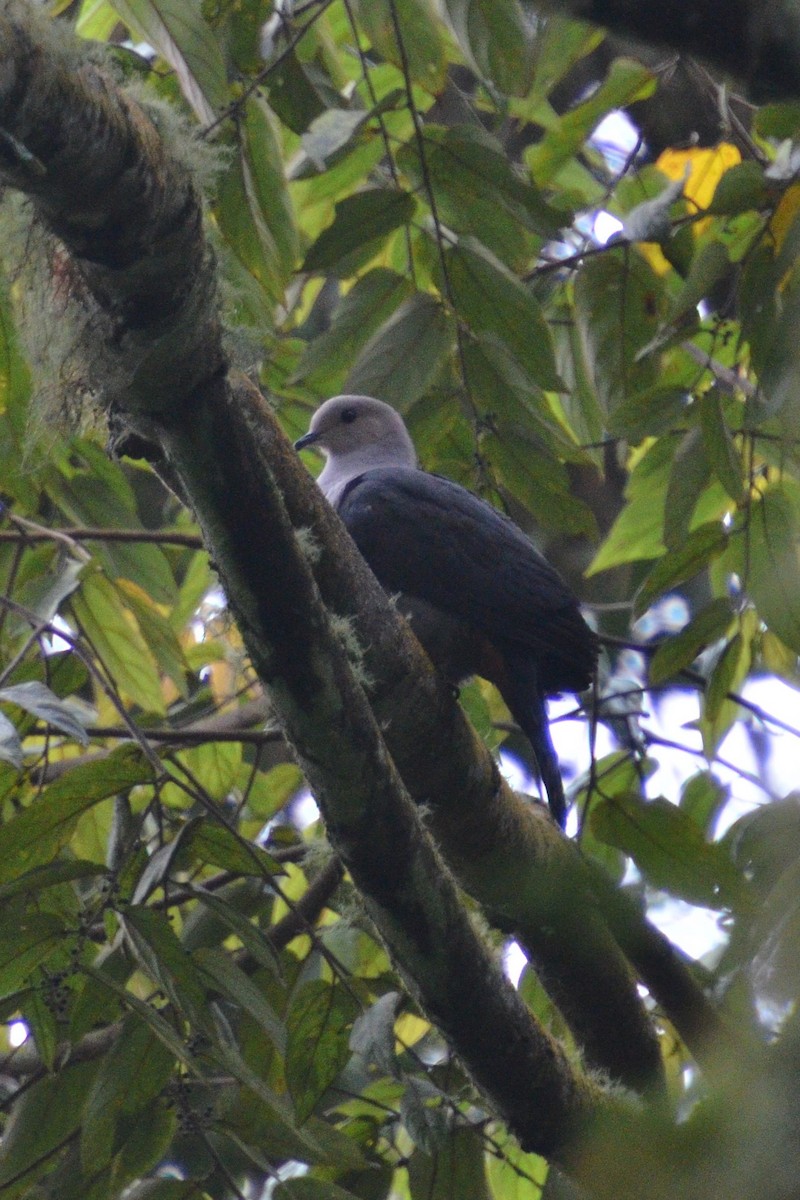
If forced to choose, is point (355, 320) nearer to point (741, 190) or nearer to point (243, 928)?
point (741, 190)

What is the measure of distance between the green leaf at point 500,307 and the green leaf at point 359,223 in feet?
0.48

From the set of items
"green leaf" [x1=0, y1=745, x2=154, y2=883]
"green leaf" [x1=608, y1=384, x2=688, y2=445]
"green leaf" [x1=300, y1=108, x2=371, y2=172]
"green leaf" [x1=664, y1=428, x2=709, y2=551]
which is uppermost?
"green leaf" [x1=300, y1=108, x2=371, y2=172]

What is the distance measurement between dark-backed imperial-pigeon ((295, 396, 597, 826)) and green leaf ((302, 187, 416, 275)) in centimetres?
82

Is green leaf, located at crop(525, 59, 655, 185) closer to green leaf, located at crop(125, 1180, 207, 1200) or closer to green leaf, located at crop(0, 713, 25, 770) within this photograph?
green leaf, located at crop(0, 713, 25, 770)

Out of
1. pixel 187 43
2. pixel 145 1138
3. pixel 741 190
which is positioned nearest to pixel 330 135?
pixel 187 43

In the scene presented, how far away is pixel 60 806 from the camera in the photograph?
2311 millimetres

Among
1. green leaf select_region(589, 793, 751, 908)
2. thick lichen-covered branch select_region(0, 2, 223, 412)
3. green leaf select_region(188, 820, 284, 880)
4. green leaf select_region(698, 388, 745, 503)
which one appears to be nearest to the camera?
thick lichen-covered branch select_region(0, 2, 223, 412)

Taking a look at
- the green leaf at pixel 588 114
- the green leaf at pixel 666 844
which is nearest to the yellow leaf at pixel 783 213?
the green leaf at pixel 588 114

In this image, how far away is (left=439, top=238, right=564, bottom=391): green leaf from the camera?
2930 mm

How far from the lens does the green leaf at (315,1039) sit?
238cm

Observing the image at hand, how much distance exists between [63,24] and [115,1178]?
1.92 meters

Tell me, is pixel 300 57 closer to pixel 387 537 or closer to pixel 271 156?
pixel 271 156

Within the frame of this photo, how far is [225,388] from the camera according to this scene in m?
1.86

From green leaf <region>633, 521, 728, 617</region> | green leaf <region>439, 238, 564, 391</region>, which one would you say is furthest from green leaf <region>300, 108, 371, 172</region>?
green leaf <region>633, 521, 728, 617</region>
